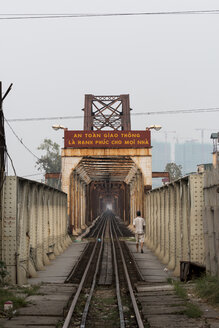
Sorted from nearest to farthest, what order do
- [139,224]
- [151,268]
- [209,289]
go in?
1. [209,289]
2. [151,268]
3. [139,224]

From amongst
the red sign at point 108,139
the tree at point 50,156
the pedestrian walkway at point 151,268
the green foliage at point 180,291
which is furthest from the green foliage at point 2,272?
the tree at point 50,156

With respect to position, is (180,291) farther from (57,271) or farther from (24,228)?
(57,271)

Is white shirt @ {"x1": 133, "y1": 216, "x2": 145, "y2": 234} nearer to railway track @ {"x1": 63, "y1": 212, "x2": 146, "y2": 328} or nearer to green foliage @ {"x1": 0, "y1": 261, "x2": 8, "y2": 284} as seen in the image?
railway track @ {"x1": 63, "y1": 212, "x2": 146, "y2": 328}

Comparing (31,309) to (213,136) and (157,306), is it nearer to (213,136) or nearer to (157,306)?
(157,306)

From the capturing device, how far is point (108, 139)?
104 ft

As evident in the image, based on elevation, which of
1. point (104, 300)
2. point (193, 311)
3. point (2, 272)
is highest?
point (2, 272)

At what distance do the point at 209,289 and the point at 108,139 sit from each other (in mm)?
23196

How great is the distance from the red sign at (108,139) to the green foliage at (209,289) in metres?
22.1

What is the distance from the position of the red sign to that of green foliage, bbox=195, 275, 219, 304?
72.7ft

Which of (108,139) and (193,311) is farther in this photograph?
(108,139)

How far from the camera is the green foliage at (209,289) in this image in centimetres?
840

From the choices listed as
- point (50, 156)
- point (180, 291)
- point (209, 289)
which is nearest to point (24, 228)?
point (180, 291)

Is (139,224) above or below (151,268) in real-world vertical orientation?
above

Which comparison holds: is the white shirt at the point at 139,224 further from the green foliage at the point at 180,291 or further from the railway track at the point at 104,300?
the green foliage at the point at 180,291
